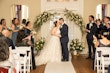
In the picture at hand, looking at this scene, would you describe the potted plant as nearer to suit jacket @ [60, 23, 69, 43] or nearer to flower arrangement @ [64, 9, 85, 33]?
flower arrangement @ [64, 9, 85, 33]

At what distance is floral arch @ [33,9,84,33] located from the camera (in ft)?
41.7

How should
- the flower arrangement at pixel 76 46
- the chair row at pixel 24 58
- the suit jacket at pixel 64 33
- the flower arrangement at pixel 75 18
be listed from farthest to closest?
1. the flower arrangement at pixel 75 18
2. the flower arrangement at pixel 76 46
3. the suit jacket at pixel 64 33
4. the chair row at pixel 24 58

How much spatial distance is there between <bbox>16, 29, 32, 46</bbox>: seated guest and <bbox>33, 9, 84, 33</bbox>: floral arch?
4211mm

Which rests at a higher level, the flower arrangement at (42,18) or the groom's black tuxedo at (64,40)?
the flower arrangement at (42,18)

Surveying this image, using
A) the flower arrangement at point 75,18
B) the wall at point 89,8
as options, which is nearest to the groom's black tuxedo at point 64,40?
the flower arrangement at point 75,18

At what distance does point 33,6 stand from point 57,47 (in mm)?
3014

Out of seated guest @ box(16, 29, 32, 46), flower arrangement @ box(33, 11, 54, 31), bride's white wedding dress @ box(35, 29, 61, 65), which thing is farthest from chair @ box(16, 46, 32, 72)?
flower arrangement @ box(33, 11, 54, 31)

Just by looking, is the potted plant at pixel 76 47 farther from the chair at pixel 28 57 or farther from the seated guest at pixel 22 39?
the seated guest at pixel 22 39

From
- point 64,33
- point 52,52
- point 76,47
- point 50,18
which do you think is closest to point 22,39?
point 52,52

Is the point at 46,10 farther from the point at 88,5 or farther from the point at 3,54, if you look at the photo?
the point at 3,54

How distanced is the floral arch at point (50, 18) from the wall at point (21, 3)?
35cm

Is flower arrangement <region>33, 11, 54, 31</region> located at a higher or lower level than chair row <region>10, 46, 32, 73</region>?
higher

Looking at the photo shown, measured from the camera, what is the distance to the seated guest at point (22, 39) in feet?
27.0

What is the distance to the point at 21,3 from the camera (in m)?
12.9
